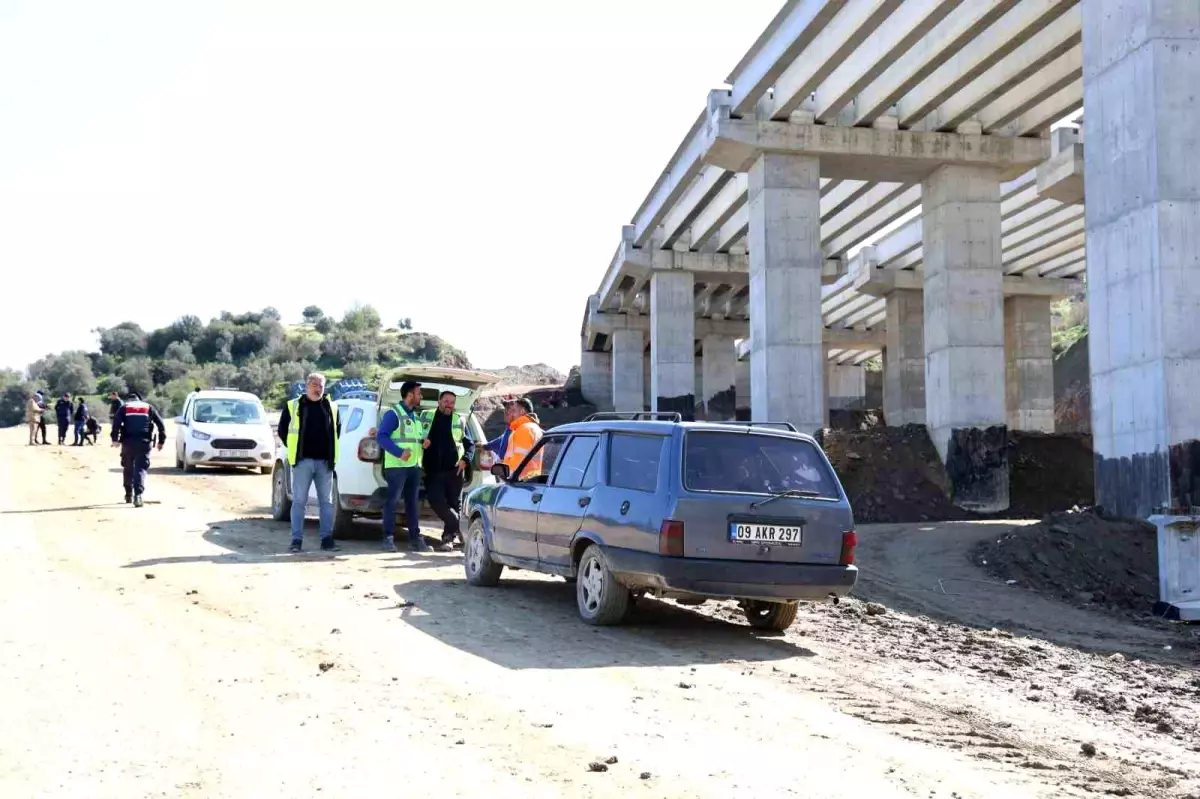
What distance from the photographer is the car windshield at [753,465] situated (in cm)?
847

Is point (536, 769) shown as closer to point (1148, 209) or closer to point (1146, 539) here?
point (1146, 539)

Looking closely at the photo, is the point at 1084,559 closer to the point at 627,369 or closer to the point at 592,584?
the point at 592,584

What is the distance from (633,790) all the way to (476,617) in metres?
4.31

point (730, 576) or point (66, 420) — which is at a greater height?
point (66, 420)

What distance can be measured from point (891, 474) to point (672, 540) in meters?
15.6

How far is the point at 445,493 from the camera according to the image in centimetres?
1346

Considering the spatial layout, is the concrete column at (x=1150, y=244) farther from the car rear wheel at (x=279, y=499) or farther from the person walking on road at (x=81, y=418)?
the person walking on road at (x=81, y=418)

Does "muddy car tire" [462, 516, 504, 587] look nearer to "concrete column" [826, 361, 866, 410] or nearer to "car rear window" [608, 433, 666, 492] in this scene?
"car rear window" [608, 433, 666, 492]

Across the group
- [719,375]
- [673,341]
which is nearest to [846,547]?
[673,341]

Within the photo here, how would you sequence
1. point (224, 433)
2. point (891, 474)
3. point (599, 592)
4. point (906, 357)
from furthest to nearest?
point (906, 357)
point (224, 433)
point (891, 474)
point (599, 592)

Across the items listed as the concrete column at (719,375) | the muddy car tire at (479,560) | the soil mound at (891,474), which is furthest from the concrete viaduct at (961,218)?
the muddy car tire at (479,560)

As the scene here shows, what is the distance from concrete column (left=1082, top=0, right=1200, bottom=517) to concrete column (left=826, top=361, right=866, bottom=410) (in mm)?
54822

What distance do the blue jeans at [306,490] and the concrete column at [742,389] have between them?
3598cm

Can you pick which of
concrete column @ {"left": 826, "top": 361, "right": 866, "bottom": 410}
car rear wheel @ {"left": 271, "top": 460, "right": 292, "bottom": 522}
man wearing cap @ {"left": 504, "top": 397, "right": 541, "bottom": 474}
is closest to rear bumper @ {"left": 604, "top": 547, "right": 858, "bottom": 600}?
man wearing cap @ {"left": 504, "top": 397, "right": 541, "bottom": 474}
